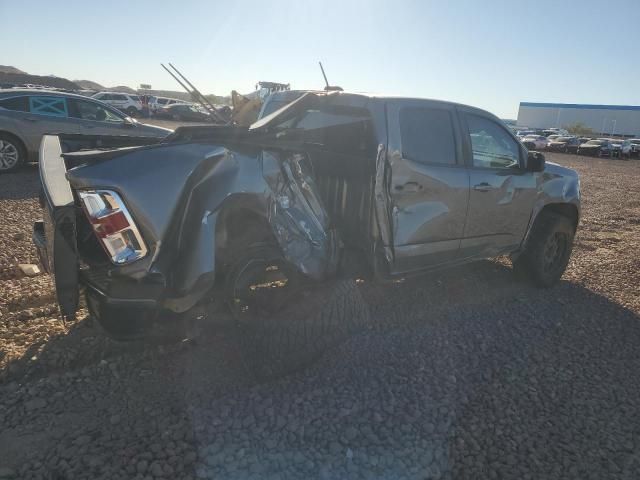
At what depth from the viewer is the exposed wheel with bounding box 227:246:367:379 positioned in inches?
127

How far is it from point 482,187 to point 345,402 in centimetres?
244

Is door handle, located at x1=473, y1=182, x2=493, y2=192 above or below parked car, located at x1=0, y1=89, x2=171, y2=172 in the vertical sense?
below

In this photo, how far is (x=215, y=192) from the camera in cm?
291

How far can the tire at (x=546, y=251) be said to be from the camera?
5340mm

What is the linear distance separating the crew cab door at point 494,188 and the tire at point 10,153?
884 cm

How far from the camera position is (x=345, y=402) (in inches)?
119

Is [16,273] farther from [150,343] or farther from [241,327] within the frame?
[241,327]

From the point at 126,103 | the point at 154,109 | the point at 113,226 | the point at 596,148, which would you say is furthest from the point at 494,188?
the point at 126,103

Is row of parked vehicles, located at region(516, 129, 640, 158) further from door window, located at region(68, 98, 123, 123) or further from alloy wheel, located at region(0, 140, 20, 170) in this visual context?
alloy wheel, located at region(0, 140, 20, 170)

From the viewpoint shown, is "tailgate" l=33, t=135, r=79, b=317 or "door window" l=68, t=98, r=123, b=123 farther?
"door window" l=68, t=98, r=123, b=123

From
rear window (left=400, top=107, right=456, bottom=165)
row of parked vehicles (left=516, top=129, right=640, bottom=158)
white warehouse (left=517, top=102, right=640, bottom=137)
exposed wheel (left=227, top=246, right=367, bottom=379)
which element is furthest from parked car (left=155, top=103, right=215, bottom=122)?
white warehouse (left=517, top=102, right=640, bottom=137)

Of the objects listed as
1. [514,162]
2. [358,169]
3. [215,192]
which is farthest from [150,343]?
[514,162]

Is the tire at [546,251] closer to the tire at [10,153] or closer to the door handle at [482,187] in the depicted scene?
the door handle at [482,187]

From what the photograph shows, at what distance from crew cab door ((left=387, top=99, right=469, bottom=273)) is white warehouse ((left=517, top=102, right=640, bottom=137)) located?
319ft
